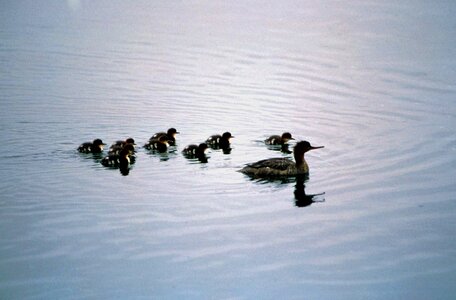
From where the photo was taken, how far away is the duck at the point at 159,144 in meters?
11.7

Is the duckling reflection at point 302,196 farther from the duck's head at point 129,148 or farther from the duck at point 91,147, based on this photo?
the duck at point 91,147

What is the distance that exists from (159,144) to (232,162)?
46.4 inches

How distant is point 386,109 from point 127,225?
282 inches

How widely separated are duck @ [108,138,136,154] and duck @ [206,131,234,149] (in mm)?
1151

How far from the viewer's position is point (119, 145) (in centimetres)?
1146

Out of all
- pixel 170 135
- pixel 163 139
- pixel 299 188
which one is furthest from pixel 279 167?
pixel 170 135

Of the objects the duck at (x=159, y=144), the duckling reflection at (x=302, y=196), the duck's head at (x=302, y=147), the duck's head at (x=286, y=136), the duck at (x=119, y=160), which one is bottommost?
the duckling reflection at (x=302, y=196)

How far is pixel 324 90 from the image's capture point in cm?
1565

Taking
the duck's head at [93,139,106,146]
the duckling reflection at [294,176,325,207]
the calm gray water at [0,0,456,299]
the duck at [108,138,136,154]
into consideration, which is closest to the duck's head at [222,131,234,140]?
the calm gray water at [0,0,456,299]

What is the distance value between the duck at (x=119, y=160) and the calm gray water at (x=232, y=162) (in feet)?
0.51

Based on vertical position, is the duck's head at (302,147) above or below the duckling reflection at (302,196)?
above

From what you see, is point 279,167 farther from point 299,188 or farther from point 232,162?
point 232,162

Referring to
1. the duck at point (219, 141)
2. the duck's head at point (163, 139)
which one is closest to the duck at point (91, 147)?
the duck's head at point (163, 139)

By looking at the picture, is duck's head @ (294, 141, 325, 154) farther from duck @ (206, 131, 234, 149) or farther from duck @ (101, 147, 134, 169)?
duck @ (101, 147, 134, 169)
